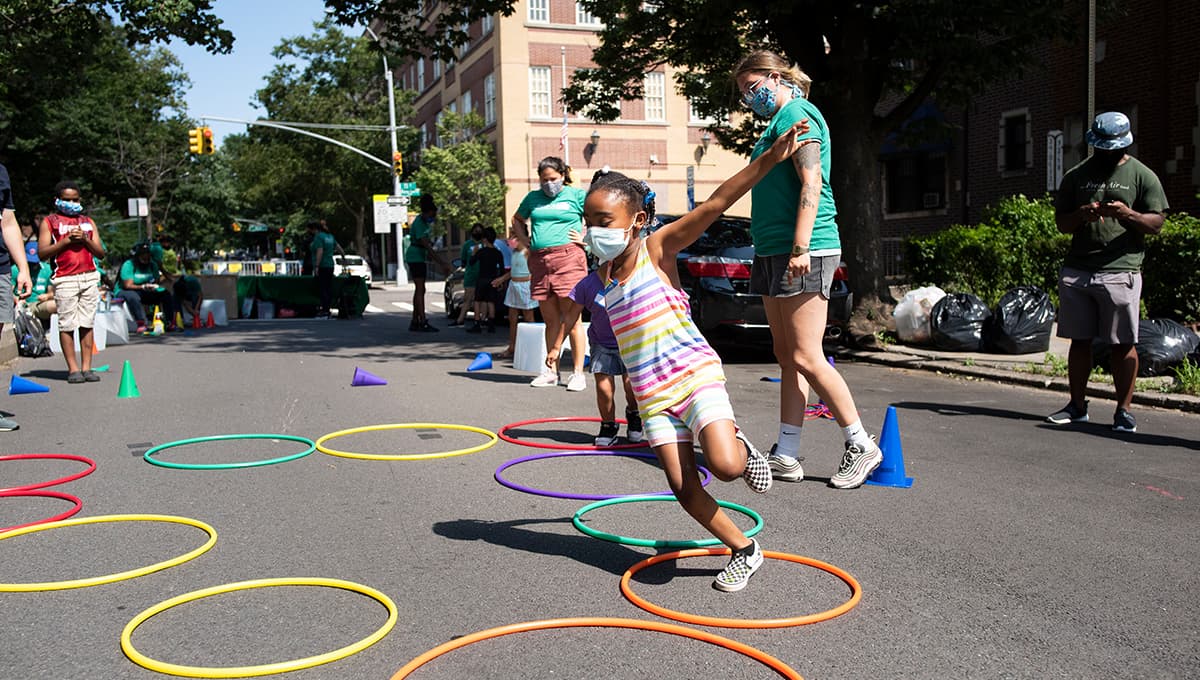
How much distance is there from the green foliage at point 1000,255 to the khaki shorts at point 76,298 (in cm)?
1174

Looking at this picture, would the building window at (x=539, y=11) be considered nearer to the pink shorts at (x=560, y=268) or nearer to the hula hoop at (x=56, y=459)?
the pink shorts at (x=560, y=268)

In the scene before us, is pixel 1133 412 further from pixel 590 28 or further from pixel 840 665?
pixel 590 28

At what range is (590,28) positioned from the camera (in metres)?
44.0

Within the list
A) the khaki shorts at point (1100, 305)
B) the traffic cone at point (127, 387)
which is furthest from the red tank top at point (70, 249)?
the khaki shorts at point (1100, 305)

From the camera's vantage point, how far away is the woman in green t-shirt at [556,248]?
938cm

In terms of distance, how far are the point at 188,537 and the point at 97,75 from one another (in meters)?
46.7

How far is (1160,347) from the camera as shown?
391 inches

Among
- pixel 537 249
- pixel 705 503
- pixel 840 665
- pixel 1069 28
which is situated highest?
pixel 1069 28

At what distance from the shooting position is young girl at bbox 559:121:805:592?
13.0 ft

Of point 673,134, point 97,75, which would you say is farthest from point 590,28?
point 97,75

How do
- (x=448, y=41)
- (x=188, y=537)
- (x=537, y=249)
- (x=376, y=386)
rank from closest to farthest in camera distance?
(x=188, y=537), (x=537, y=249), (x=376, y=386), (x=448, y=41)

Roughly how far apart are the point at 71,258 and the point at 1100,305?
9752 mm

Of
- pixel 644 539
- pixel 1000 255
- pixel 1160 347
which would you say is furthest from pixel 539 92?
pixel 644 539

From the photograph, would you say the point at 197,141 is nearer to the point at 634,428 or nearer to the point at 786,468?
the point at 634,428
